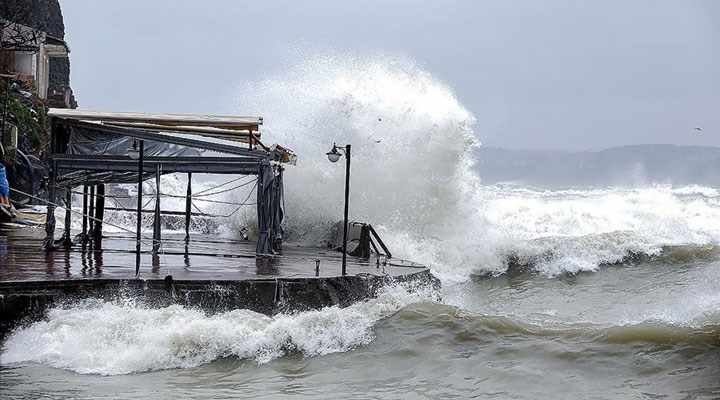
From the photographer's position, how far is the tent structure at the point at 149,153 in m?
15.4

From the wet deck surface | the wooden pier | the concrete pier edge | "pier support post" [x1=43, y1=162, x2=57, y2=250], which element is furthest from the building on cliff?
the concrete pier edge

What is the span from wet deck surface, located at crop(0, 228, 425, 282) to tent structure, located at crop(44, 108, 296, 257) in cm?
65

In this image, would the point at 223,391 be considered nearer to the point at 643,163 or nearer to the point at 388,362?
the point at 388,362

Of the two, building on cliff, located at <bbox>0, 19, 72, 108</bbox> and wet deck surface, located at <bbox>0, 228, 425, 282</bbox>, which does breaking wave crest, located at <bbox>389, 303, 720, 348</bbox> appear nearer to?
wet deck surface, located at <bbox>0, 228, 425, 282</bbox>

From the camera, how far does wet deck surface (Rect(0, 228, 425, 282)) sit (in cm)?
1237

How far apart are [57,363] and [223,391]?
2154mm

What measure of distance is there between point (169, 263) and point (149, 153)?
2684mm

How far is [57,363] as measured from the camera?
9.88 m

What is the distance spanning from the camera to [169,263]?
14367 millimetres

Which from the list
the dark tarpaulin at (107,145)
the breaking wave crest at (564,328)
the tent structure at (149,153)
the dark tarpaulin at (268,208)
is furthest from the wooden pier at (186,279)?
the dark tarpaulin at (107,145)

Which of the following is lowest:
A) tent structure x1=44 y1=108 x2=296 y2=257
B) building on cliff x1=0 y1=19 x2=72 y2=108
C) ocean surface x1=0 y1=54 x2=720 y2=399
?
ocean surface x1=0 y1=54 x2=720 y2=399

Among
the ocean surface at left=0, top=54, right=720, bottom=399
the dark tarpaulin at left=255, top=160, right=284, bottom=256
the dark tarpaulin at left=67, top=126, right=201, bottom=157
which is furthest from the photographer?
the dark tarpaulin at left=67, top=126, right=201, bottom=157

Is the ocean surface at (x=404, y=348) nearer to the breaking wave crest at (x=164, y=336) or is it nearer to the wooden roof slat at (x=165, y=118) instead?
the breaking wave crest at (x=164, y=336)

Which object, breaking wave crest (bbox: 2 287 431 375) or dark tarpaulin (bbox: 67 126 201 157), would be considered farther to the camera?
dark tarpaulin (bbox: 67 126 201 157)
